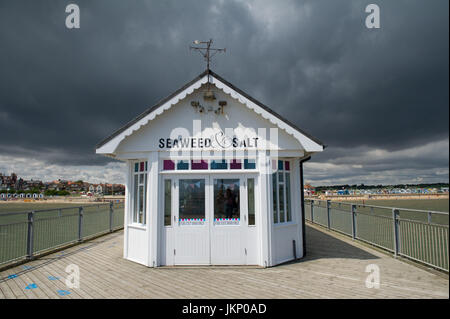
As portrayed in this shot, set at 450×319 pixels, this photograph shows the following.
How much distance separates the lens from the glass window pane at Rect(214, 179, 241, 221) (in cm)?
703

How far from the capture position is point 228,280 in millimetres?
5797

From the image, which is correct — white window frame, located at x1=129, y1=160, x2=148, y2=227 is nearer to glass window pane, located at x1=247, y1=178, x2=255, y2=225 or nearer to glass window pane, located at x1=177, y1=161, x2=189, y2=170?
glass window pane, located at x1=177, y1=161, x2=189, y2=170

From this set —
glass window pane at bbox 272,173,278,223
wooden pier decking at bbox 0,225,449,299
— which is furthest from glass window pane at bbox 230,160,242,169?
wooden pier decking at bbox 0,225,449,299

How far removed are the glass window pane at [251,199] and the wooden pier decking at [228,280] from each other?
125 centimetres

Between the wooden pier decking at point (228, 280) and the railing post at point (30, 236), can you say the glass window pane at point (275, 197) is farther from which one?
the railing post at point (30, 236)

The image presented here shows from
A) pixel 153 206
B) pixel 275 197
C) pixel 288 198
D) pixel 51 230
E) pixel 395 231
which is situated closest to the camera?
pixel 153 206

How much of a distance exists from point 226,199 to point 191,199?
0.95 metres

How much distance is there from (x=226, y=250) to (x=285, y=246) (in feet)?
5.62

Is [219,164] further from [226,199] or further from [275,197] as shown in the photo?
[275,197]

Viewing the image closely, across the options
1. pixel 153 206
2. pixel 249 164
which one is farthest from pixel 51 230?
pixel 249 164

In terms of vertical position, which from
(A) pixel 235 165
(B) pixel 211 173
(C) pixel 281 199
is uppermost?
(A) pixel 235 165
